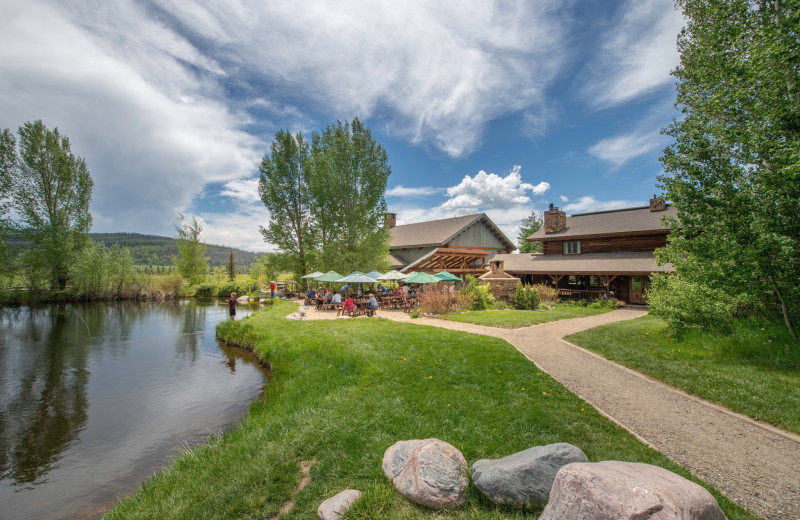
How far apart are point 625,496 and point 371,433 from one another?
3631mm

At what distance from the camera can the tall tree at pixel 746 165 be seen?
24.7 feet

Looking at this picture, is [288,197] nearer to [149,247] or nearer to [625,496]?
[625,496]

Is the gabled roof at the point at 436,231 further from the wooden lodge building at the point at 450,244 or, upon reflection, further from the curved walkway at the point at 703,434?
the curved walkway at the point at 703,434

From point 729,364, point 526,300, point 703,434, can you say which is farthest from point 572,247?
point 703,434

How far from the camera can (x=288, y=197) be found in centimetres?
3028

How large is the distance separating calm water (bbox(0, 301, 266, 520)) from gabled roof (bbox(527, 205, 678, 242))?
25.5m

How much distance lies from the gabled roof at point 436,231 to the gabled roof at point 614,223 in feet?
17.8

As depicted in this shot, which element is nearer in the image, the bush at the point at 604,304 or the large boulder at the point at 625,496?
the large boulder at the point at 625,496

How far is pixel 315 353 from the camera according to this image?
10.1 meters

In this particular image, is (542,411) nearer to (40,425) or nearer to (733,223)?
(733,223)

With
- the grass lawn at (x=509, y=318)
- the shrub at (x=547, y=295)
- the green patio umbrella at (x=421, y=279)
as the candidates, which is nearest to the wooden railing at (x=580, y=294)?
the shrub at (x=547, y=295)

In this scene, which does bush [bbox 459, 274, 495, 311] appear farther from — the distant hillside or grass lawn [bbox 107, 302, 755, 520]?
the distant hillside

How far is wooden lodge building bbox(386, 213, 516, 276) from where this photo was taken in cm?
2741

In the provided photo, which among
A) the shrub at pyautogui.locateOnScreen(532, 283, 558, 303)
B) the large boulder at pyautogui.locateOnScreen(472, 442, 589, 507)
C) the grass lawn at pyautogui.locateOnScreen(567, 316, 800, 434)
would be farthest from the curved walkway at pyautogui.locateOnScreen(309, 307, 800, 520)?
the shrub at pyautogui.locateOnScreen(532, 283, 558, 303)
